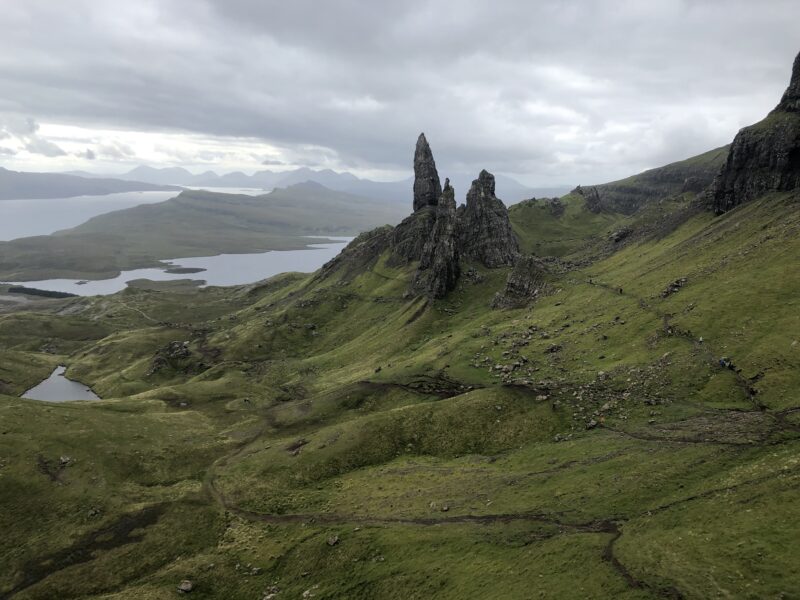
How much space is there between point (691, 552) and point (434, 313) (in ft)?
394

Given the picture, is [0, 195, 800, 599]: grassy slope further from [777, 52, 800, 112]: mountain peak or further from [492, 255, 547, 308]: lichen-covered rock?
[777, 52, 800, 112]: mountain peak

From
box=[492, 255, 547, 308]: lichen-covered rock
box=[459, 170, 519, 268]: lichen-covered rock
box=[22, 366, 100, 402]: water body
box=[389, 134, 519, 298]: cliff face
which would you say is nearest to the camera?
box=[492, 255, 547, 308]: lichen-covered rock

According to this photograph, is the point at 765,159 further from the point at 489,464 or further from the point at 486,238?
the point at 489,464

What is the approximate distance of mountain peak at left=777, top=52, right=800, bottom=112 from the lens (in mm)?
135500

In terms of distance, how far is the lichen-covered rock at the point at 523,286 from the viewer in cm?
14112

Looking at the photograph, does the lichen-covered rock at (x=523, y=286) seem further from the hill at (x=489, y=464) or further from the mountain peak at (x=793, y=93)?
the mountain peak at (x=793, y=93)

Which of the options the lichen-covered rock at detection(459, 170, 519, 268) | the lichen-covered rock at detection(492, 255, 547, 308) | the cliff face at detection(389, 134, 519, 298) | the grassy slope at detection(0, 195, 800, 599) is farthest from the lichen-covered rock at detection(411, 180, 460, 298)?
the grassy slope at detection(0, 195, 800, 599)

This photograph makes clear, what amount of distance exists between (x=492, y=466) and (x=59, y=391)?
604ft

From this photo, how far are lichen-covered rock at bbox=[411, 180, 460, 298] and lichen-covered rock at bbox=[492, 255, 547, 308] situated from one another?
24.2 metres

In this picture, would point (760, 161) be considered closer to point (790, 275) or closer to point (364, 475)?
point (790, 275)

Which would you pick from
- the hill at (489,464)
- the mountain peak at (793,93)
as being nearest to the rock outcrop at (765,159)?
the mountain peak at (793,93)

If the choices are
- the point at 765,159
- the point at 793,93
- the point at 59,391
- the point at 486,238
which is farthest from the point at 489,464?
the point at 59,391

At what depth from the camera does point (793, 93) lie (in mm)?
137375

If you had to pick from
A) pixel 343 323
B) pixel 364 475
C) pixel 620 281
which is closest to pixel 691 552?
pixel 364 475
